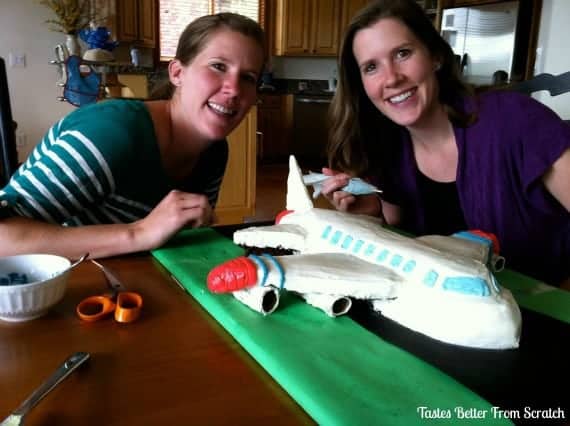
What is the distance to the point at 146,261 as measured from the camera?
0.84 meters

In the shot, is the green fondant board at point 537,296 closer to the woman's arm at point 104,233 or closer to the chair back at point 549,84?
the woman's arm at point 104,233

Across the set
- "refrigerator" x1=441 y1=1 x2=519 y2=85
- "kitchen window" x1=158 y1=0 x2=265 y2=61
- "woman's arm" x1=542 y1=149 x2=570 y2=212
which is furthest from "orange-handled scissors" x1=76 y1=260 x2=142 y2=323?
"kitchen window" x1=158 y1=0 x2=265 y2=61

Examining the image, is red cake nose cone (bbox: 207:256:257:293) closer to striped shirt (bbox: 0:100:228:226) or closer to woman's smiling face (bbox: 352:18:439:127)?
striped shirt (bbox: 0:100:228:226)

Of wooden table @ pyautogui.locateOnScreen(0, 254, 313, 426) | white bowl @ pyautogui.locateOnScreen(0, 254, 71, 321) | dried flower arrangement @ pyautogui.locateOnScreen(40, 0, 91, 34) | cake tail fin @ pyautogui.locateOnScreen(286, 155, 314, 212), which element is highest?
dried flower arrangement @ pyautogui.locateOnScreen(40, 0, 91, 34)

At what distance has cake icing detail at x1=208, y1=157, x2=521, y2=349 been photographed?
560 millimetres

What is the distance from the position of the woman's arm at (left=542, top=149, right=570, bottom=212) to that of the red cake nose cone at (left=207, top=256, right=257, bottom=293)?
0.77 m

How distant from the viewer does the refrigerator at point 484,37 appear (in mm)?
4027

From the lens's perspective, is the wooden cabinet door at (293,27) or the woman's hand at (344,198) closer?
the woman's hand at (344,198)

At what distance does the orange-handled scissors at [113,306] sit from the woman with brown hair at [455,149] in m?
0.54

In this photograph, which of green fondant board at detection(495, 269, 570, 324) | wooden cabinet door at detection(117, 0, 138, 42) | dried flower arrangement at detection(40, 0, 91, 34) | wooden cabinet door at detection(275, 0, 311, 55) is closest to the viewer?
green fondant board at detection(495, 269, 570, 324)

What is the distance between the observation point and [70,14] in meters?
3.52

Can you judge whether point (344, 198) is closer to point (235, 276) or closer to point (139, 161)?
point (139, 161)

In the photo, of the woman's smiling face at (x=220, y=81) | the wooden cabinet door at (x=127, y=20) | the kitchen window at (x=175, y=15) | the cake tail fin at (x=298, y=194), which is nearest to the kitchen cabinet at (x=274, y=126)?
the kitchen window at (x=175, y=15)

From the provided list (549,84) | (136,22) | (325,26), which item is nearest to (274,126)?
(325,26)
